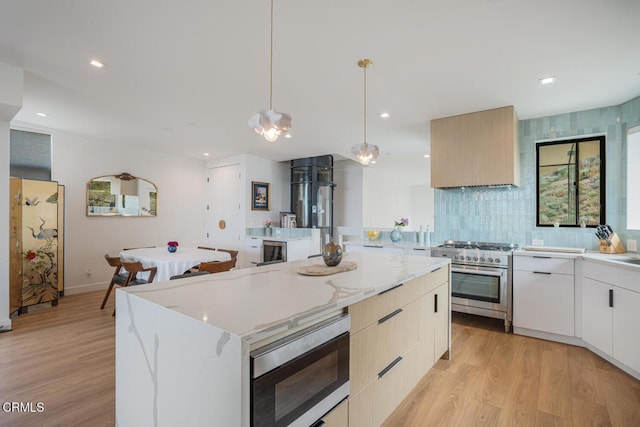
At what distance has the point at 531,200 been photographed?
368cm

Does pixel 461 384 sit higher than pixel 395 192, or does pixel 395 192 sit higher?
pixel 395 192

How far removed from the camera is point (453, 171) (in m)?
3.65

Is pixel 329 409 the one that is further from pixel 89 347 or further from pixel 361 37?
pixel 89 347

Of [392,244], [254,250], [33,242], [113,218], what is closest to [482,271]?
[392,244]

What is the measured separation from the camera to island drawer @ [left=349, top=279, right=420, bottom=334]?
145 centimetres

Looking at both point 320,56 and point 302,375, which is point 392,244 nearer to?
point 320,56

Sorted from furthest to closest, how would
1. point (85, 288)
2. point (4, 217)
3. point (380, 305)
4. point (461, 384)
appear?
point (85, 288) < point (4, 217) < point (461, 384) < point (380, 305)

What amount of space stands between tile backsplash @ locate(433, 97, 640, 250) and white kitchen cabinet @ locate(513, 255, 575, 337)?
0.64m

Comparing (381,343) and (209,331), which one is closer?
(209,331)

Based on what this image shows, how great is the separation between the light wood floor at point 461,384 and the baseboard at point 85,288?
64.8 inches

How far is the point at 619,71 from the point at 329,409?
11.1ft

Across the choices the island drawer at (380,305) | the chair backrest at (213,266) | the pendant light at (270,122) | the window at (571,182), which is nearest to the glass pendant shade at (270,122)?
the pendant light at (270,122)

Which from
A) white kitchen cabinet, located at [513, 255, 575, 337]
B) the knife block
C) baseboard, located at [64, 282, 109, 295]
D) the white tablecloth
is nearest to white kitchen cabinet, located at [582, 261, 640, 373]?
white kitchen cabinet, located at [513, 255, 575, 337]

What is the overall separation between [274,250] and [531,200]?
395cm
